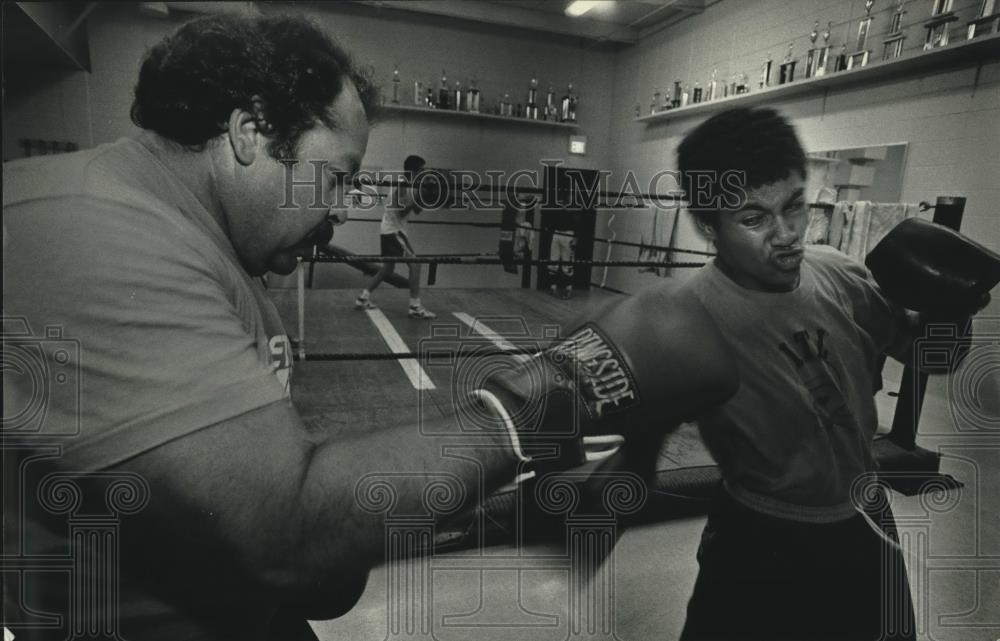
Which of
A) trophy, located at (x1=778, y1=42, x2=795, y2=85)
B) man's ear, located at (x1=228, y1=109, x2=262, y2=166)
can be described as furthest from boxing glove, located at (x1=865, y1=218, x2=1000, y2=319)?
trophy, located at (x1=778, y1=42, x2=795, y2=85)

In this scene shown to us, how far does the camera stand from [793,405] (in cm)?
100

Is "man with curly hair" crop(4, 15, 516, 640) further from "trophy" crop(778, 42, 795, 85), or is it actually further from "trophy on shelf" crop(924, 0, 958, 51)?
"trophy" crop(778, 42, 795, 85)

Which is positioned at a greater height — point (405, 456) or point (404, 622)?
point (405, 456)

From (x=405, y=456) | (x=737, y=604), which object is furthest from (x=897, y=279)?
(x=405, y=456)

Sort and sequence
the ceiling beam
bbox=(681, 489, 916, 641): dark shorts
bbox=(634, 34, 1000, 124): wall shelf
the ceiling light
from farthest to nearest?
the ceiling beam, the ceiling light, bbox=(634, 34, 1000, 124): wall shelf, bbox=(681, 489, 916, 641): dark shorts

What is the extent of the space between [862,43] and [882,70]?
0.99 ft

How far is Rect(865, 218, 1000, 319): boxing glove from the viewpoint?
1.12m

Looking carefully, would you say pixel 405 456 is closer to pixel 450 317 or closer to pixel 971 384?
pixel 971 384

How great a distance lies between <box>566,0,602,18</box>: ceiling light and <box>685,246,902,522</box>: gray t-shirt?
5.62 meters

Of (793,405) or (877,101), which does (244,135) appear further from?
(877,101)

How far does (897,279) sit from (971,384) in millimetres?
2688

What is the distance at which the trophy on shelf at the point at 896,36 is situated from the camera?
3.41m

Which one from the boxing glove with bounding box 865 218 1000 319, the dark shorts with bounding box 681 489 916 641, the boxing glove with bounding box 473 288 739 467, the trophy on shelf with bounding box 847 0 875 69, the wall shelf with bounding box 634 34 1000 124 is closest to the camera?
the boxing glove with bounding box 473 288 739 467

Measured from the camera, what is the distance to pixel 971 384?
313 centimetres
